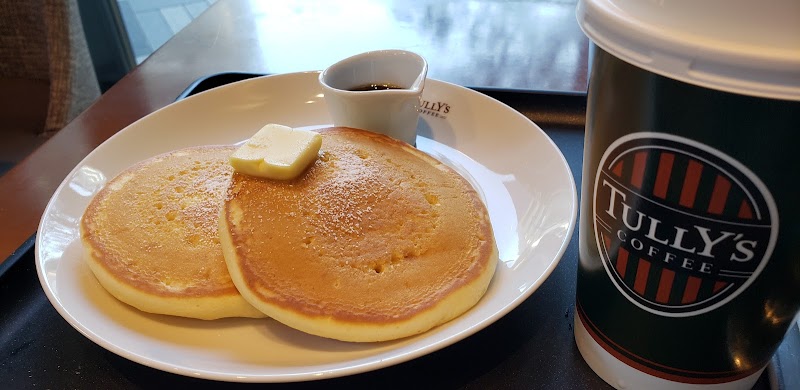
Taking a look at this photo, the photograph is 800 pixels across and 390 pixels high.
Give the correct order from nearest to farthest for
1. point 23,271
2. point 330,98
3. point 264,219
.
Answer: point 264,219 < point 23,271 < point 330,98

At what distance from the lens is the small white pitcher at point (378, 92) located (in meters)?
1.18

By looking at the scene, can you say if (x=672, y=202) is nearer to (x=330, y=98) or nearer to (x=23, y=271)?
(x=330, y=98)

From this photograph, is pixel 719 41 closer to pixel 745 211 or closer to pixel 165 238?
pixel 745 211

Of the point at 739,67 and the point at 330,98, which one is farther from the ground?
the point at 739,67

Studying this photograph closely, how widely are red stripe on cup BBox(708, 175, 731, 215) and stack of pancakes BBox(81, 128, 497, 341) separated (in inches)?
14.0

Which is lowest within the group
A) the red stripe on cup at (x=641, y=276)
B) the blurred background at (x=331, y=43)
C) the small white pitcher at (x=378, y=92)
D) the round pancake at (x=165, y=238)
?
the blurred background at (x=331, y=43)

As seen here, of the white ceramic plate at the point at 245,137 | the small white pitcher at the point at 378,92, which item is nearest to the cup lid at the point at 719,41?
the white ceramic plate at the point at 245,137

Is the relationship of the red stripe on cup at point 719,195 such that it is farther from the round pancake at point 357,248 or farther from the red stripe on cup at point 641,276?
the round pancake at point 357,248

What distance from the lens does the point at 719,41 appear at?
45 centimetres

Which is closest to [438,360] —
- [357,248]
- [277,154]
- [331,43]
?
[357,248]

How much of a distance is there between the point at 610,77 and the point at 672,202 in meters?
0.13

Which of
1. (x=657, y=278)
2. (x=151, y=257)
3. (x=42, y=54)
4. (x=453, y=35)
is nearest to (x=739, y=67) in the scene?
(x=657, y=278)

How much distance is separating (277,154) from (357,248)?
0.72ft

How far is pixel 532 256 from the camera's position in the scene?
90cm
